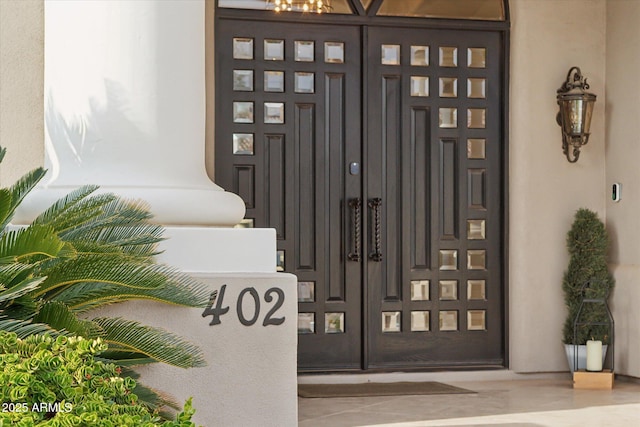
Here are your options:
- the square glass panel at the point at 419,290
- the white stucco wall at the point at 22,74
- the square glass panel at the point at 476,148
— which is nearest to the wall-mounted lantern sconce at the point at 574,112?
the square glass panel at the point at 476,148

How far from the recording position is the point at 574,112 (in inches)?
305

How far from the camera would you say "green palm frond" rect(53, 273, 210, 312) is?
3611mm

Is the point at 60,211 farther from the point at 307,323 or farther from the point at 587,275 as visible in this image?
the point at 587,275

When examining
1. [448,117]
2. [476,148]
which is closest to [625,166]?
[476,148]

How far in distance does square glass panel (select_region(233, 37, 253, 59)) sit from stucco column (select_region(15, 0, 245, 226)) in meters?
3.25

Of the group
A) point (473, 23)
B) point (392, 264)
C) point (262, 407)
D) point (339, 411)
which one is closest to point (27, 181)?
point (262, 407)

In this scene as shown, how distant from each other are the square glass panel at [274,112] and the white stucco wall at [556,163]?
1770mm

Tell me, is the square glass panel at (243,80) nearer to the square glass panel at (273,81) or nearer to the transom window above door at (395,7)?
the square glass panel at (273,81)

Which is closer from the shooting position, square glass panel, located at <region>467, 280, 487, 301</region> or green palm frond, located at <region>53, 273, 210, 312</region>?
green palm frond, located at <region>53, 273, 210, 312</region>

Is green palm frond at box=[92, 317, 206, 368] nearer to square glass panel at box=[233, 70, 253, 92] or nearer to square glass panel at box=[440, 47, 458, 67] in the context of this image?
square glass panel at box=[233, 70, 253, 92]

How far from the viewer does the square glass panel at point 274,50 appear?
299 inches

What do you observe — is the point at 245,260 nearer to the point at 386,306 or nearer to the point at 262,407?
the point at 262,407

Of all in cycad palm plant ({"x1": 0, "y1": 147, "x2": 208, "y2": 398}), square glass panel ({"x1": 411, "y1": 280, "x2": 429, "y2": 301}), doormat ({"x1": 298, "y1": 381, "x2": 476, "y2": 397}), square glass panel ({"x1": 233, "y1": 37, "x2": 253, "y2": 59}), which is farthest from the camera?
square glass panel ({"x1": 411, "y1": 280, "x2": 429, "y2": 301})

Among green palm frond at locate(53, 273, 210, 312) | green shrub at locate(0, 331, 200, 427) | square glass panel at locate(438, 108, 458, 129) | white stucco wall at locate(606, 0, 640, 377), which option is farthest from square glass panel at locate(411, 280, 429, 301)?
Result: green shrub at locate(0, 331, 200, 427)
